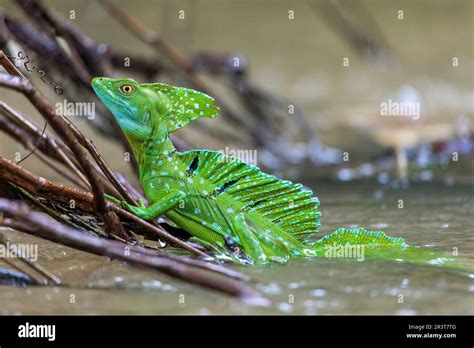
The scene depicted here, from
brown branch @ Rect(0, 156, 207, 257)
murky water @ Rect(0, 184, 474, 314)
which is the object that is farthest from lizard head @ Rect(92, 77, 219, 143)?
murky water @ Rect(0, 184, 474, 314)

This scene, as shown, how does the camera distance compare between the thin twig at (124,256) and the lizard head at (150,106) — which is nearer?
the thin twig at (124,256)

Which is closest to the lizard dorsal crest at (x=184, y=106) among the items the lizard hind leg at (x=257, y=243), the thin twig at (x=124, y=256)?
the lizard hind leg at (x=257, y=243)

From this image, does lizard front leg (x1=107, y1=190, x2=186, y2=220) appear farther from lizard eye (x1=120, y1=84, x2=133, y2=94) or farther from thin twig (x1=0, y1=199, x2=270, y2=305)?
thin twig (x1=0, y1=199, x2=270, y2=305)

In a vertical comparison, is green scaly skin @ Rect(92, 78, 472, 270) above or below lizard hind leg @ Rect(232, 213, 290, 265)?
above

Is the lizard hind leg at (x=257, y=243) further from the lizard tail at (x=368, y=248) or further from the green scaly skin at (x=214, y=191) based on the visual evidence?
the lizard tail at (x=368, y=248)

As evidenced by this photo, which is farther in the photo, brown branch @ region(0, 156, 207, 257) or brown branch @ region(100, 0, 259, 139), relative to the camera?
brown branch @ region(100, 0, 259, 139)

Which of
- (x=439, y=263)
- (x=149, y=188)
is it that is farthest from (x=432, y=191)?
(x=149, y=188)

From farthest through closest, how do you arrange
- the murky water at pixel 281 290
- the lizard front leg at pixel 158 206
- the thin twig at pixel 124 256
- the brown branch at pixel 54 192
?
the lizard front leg at pixel 158 206, the brown branch at pixel 54 192, the murky water at pixel 281 290, the thin twig at pixel 124 256

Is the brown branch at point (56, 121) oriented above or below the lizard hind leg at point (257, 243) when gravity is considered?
above
